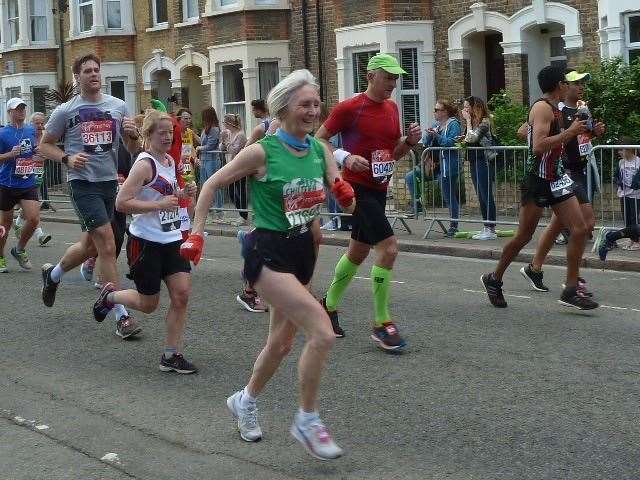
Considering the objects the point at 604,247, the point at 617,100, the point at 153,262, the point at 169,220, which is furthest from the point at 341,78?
the point at 153,262

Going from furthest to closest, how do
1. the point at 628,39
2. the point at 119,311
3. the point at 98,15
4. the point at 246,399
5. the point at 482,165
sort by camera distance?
the point at 98,15 → the point at 628,39 → the point at 482,165 → the point at 119,311 → the point at 246,399

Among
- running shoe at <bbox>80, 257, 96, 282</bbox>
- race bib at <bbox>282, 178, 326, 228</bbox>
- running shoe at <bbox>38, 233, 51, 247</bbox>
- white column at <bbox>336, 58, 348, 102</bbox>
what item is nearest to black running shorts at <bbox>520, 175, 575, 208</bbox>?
race bib at <bbox>282, 178, 326, 228</bbox>

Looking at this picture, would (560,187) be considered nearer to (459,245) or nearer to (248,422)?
(248,422)

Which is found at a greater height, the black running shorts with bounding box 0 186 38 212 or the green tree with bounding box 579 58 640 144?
the green tree with bounding box 579 58 640 144

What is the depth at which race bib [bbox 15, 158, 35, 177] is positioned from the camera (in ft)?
47.1

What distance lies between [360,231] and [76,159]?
2469 millimetres

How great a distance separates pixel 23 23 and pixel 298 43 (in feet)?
45.6

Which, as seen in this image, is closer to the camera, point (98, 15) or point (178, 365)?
point (178, 365)

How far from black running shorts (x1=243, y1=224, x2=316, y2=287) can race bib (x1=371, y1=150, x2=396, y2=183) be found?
2.44 m

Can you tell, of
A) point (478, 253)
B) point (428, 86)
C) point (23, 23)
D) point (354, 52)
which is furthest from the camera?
point (23, 23)

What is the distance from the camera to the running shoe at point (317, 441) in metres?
6.09

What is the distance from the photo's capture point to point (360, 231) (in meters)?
8.88

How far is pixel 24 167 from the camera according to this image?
47.2 ft

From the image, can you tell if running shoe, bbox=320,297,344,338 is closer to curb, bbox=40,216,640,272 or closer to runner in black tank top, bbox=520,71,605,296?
runner in black tank top, bbox=520,71,605,296
